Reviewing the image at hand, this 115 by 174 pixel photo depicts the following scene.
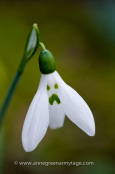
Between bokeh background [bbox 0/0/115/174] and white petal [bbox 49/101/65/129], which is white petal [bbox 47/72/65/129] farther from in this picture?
bokeh background [bbox 0/0/115/174]

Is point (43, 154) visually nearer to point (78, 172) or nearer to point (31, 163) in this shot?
point (31, 163)

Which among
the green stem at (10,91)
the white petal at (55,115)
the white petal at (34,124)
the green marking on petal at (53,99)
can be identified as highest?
the green stem at (10,91)

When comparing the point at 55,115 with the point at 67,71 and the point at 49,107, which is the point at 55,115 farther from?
the point at 67,71

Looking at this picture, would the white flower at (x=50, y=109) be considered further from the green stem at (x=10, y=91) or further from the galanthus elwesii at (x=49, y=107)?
the green stem at (x=10, y=91)

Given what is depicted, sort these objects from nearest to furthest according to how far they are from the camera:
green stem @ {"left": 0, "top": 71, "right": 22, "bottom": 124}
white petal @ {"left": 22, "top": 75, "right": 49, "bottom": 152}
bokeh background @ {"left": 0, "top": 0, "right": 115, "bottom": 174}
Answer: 1. white petal @ {"left": 22, "top": 75, "right": 49, "bottom": 152}
2. green stem @ {"left": 0, "top": 71, "right": 22, "bottom": 124}
3. bokeh background @ {"left": 0, "top": 0, "right": 115, "bottom": 174}

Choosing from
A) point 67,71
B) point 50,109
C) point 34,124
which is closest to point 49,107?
point 50,109

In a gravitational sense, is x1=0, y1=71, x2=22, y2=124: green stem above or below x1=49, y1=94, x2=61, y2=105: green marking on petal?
above

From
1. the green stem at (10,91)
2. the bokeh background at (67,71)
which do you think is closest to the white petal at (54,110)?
the green stem at (10,91)

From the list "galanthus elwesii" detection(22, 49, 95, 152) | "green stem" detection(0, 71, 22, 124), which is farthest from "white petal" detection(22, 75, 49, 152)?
"green stem" detection(0, 71, 22, 124)
